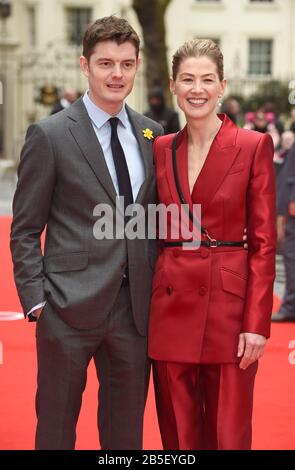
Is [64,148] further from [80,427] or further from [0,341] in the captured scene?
[0,341]

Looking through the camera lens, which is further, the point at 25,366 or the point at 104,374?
the point at 25,366

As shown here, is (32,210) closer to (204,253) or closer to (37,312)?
(37,312)

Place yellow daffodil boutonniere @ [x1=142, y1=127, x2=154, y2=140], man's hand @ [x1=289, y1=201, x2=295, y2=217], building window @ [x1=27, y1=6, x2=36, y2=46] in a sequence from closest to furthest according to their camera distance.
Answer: yellow daffodil boutonniere @ [x1=142, y1=127, x2=154, y2=140], man's hand @ [x1=289, y1=201, x2=295, y2=217], building window @ [x1=27, y1=6, x2=36, y2=46]

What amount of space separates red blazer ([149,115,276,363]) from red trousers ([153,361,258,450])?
0.07 meters

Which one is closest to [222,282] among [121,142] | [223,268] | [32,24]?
[223,268]

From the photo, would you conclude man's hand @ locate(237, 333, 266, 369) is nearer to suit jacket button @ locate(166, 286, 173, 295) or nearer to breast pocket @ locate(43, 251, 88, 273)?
suit jacket button @ locate(166, 286, 173, 295)

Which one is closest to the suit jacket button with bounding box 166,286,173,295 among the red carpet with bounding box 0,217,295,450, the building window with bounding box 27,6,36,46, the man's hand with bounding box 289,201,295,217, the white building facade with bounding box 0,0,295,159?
the red carpet with bounding box 0,217,295,450

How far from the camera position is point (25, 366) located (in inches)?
243

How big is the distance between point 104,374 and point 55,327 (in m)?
0.29

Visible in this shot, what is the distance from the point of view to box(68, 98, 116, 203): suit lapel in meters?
3.45

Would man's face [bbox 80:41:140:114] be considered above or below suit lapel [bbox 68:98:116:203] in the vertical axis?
above

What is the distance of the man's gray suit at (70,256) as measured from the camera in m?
3.44

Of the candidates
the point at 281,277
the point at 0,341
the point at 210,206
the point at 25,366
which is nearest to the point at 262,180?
the point at 210,206

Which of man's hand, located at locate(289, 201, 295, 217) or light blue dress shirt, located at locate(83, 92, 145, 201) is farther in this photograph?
man's hand, located at locate(289, 201, 295, 217)
